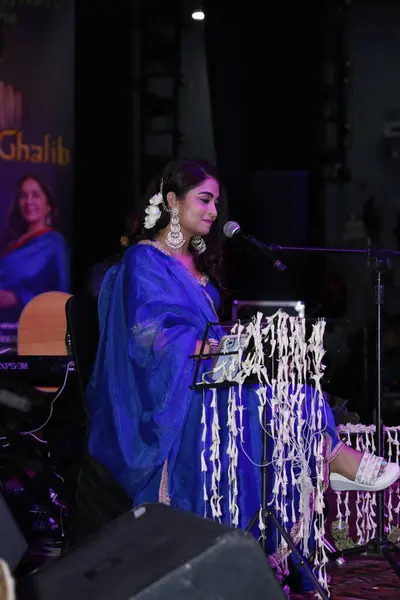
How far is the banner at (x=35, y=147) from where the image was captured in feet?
15.2

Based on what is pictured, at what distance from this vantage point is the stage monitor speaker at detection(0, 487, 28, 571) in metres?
1.50

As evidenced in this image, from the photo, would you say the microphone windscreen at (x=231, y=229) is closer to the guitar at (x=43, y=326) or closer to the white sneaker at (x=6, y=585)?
the white sneaker at (x=6, y=585)

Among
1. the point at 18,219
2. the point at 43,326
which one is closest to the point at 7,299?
the point at 43,326

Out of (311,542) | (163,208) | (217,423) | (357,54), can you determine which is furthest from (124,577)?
(357,54)

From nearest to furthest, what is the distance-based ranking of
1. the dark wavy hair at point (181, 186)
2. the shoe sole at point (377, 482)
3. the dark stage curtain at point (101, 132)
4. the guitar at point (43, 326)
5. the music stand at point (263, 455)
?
the music stand at point (263, 455) → the shoe sole at point (377, 482) → the dark wavy hair at point (181, 186) → the guitar at point (43, 326) → the dark stage curtain at point (101, 132)

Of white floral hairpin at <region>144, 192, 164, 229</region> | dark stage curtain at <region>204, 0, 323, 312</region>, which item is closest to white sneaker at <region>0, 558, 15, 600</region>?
white floral hairpin at <region>144, 192, 164, 229</region>

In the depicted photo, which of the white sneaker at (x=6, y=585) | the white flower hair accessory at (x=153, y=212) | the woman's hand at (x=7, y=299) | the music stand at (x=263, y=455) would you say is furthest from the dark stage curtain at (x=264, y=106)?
the white sneaker at (x=6, y=585)

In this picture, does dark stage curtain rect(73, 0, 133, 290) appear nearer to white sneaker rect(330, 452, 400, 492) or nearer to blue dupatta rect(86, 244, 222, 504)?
blue dupatta rect(86, 244, 222, 504)

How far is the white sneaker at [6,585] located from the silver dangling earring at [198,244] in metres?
1.86

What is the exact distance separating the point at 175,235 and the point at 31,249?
200 centimetres

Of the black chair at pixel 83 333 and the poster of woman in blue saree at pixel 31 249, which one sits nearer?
the black chair at pixel 83 333

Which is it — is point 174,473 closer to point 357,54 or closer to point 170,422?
point 170,422

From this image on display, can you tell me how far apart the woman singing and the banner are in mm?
1906

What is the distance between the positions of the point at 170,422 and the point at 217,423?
0.16 meters
